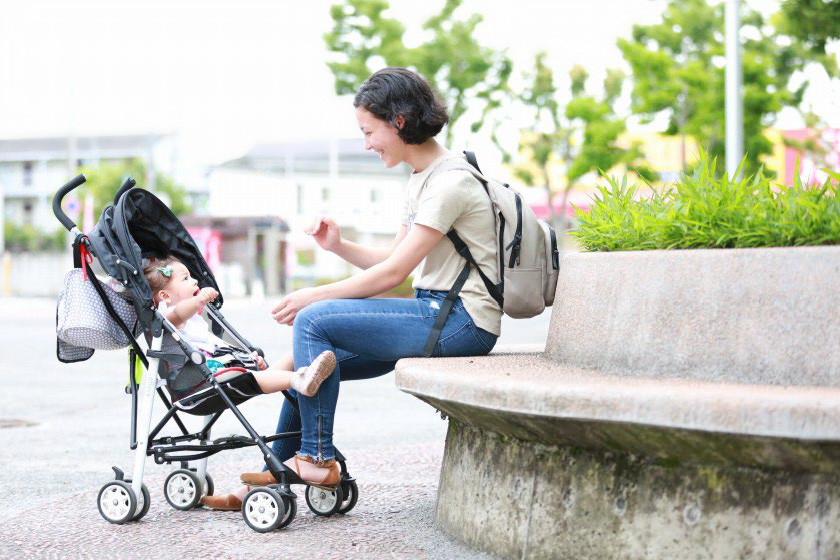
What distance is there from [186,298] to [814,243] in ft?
8.66

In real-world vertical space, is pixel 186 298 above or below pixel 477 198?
below

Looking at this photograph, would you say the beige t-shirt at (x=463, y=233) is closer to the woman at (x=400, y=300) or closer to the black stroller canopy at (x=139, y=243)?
the woman at (x=400, y=300)

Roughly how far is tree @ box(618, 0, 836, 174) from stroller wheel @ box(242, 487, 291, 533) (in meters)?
26.8

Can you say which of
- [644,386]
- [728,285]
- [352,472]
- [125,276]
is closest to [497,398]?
[644,386]

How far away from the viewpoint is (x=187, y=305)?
15.0 feet

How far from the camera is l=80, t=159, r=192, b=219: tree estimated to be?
178 feet

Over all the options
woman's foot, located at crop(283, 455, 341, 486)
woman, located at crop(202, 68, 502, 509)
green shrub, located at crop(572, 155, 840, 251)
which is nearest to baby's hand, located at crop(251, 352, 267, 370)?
woman, located at crop(202, 68, 502, 509)

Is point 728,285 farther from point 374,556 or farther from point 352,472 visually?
point 352,472

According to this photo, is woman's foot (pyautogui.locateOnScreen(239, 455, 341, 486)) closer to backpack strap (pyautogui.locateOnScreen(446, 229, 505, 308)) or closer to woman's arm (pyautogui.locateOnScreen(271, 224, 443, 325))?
woman's arm (pyautogui.locateOnScreen(271, 224, 443, 325))

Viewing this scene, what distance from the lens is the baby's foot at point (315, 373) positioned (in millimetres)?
4008

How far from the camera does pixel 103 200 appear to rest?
54750mm

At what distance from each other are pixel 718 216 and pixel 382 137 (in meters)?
1.41

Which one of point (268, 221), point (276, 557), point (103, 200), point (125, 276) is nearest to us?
point (276, 557)

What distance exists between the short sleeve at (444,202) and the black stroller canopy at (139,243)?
1.21 meters
